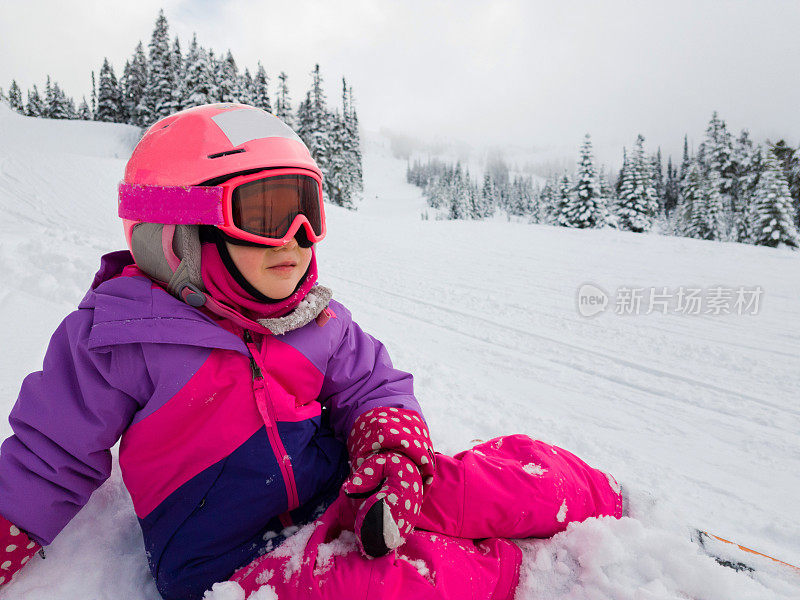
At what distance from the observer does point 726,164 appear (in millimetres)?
34094

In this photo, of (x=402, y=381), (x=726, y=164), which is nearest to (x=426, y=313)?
(x=402, y=381)

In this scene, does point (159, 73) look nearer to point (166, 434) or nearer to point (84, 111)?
point (84, 111)

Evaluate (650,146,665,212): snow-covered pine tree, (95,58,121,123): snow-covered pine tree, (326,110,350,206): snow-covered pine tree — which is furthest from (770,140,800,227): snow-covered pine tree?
(95,58,121,123): snow-covered pine tree

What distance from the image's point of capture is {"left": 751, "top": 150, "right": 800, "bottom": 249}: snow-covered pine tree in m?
24.6

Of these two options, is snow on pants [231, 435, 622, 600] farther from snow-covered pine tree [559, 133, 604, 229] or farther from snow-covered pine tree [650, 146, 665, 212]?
snow-covered pine tree [650, 146, 665, 212]

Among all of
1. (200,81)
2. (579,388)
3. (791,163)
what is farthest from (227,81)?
(791,163)

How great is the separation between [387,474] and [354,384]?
0.48 m

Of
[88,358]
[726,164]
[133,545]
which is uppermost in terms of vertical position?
[726,164]

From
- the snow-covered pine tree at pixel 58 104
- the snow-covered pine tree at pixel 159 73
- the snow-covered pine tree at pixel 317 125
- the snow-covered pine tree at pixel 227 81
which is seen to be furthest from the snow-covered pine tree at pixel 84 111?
the snow-covered pine tree at pixel 317 125

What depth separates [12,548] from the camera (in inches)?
53.1

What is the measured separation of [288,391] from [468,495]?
0.78 meters

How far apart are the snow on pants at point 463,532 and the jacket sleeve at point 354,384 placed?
320 mm

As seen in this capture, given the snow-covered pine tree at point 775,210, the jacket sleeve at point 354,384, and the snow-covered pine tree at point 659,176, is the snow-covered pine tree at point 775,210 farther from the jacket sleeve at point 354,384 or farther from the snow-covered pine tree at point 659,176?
the jacket sleeve at point 354,384

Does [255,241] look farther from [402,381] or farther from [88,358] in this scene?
[402,381]
